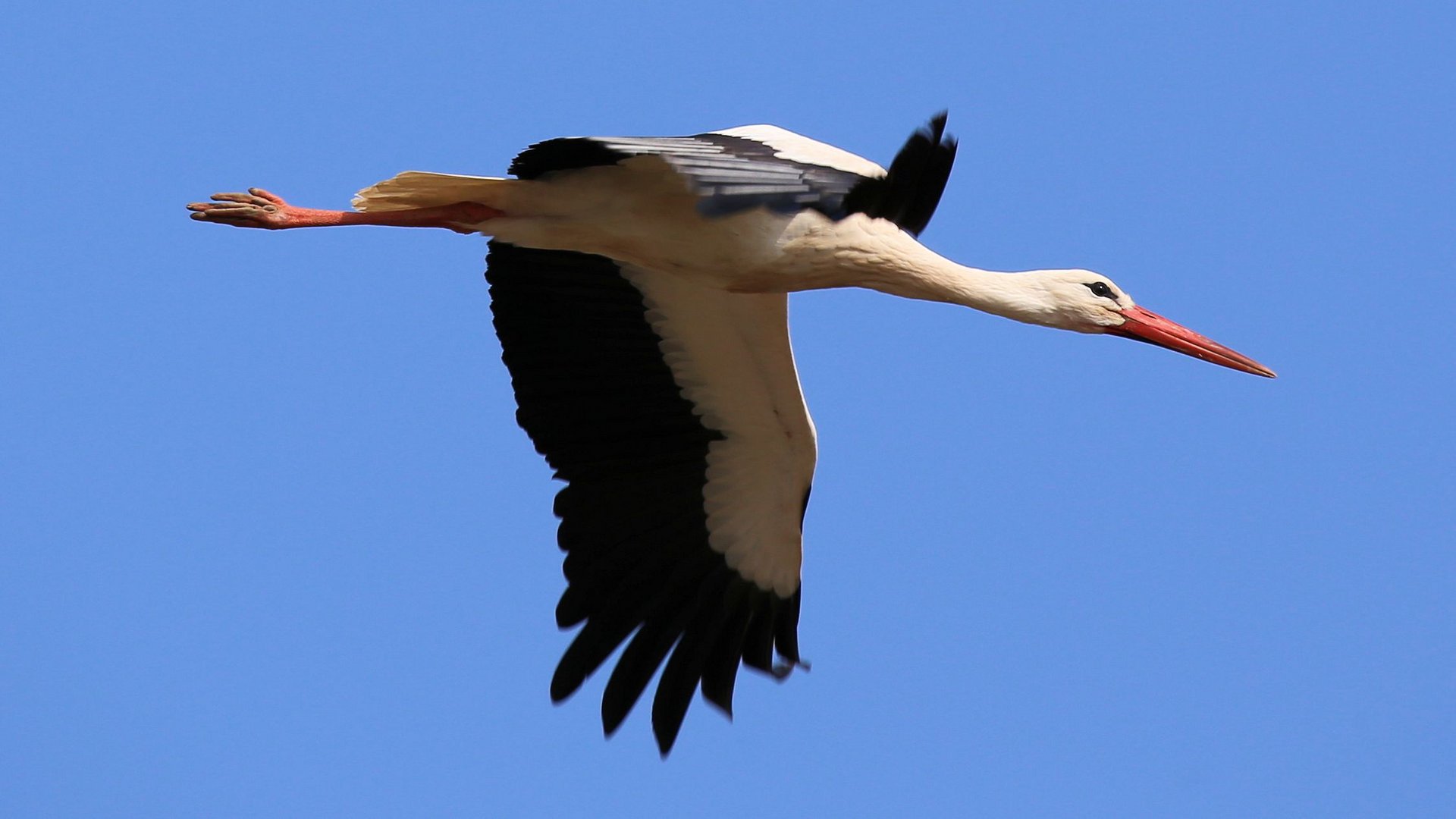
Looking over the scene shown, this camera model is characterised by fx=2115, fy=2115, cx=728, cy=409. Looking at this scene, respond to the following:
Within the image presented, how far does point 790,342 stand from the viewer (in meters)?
8.54

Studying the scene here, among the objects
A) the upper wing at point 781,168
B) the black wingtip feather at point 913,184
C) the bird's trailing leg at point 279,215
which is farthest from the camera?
the bird's trailing leg at point 279,215

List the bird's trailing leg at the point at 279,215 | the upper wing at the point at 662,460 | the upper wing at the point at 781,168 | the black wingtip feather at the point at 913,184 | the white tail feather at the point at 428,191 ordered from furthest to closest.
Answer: the upper wing at the point at 662,460 < the bird's trailing leg at the point at 279,215 < the white tail feather at the point at 428,191 < the black wingtip feather at the point at 913,184 < the upper wing at the point at 781,168

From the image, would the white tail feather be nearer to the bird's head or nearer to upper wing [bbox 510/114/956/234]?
upper wing [bbox 510/114/956/234]

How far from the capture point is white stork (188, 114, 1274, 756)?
24.5ft

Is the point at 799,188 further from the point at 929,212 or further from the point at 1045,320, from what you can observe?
the point at 1045,320

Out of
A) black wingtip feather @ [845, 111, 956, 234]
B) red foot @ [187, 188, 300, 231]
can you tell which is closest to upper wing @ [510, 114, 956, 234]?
black wingtip feather @ [845, 111, 956, 234]

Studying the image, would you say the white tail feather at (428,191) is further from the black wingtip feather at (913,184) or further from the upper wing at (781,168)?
the black wingtip feather at (913,184)

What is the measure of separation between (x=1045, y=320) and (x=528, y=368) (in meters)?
2.11

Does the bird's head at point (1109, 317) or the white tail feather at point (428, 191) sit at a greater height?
the white tail feather at point (428, 191)

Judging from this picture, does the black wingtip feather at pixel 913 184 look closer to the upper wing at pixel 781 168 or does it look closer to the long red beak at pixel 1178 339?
the upper wing at pixel 781 168

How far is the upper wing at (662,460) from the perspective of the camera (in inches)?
332

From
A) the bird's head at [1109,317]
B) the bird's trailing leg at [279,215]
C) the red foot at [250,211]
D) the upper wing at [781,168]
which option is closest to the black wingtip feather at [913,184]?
the upper wing at [781,168]

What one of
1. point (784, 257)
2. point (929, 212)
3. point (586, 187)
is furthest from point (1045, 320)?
point (586, 187)

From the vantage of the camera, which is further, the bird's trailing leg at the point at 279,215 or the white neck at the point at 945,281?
the bird's trailing leg at the point at 279,215
